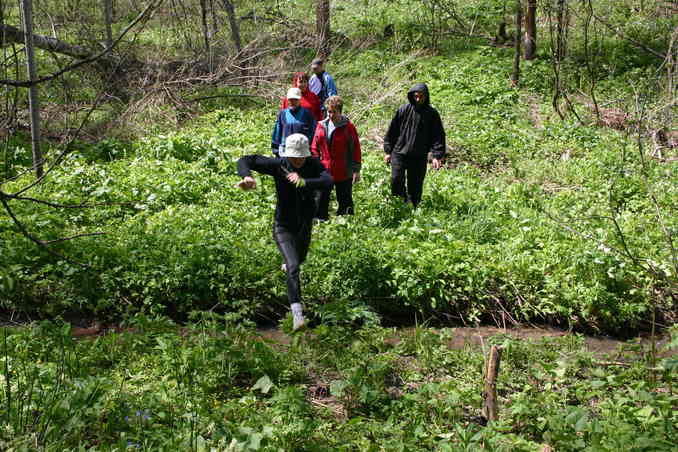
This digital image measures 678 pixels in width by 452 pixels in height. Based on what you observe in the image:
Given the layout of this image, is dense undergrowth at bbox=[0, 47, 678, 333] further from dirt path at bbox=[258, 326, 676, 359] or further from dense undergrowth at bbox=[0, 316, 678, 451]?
dense undergrowth at bbox=[0, 316, 678, 451]

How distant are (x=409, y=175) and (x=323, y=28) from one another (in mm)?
9563

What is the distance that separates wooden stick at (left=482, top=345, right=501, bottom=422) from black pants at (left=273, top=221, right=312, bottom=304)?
2000mm

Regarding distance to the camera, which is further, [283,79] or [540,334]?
[283,79]

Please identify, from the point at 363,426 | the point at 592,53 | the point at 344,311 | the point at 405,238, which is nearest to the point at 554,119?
the point at 592,53

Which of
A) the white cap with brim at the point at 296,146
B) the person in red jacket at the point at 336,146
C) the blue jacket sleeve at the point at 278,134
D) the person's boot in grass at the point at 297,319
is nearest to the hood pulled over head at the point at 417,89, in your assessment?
the person in red jacket at the point at 336,146

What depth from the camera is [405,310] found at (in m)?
7.04

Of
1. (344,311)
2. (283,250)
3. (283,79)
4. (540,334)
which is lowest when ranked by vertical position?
(540,334)

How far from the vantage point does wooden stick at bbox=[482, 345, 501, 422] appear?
181 inches

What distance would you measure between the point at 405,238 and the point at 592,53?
397 inches

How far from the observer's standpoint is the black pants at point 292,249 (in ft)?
19.3

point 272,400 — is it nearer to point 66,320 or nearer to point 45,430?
point 45,430

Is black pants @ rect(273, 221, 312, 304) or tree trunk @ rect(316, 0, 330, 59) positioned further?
tree trunk @ rect(316, 0, 330, 59)

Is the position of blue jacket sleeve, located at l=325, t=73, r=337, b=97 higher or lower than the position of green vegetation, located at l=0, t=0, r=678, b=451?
higher

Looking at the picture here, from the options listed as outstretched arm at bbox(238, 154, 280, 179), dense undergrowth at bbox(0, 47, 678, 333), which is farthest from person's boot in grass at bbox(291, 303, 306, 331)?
outstretched arm at bbox(238, 154, 280, 179)
